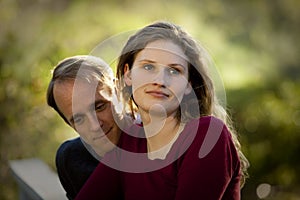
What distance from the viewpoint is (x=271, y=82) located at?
15.2 feet

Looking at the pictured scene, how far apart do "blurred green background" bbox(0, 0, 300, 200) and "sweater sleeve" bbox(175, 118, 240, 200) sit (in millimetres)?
1120

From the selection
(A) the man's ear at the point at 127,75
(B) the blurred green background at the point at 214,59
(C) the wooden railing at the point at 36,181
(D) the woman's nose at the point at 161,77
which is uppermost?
(D) the woman's nose at the point at 161,77

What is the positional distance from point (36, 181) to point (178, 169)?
41.5 inches

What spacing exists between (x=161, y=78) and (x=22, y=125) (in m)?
2.65

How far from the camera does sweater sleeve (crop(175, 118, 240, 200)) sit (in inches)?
53.9

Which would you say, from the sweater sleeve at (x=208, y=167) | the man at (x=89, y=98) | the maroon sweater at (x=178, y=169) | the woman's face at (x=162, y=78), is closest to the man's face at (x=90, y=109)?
the man at (x=89, y=98)

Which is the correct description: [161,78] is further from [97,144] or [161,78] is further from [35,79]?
[35,79]

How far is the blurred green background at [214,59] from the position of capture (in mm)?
3904

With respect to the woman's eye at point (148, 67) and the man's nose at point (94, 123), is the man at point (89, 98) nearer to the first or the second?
the man's nose at point (94, 123)

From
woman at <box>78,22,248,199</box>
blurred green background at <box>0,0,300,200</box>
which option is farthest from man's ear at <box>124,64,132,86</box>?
blurred green background at <box>0,0,300,200</box>

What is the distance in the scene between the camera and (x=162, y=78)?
1.47 m

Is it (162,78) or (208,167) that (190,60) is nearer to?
(162,78)

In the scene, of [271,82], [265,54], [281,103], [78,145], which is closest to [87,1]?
[265,54]

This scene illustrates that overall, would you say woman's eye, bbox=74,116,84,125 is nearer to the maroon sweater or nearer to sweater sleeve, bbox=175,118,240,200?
the maroon sweater
